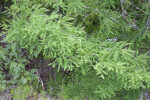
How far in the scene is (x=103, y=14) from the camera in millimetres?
3213

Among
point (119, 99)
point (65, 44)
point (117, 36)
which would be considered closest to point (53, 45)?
point (65, 44)

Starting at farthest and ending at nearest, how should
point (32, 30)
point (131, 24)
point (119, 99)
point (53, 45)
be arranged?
point (119, 99) < point (131, 24) < point (53, 45) < point (32, 30)

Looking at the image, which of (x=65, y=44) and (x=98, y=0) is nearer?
(x=65, y=44)

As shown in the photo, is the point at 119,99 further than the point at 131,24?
Yes

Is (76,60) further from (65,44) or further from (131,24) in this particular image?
(131,24)

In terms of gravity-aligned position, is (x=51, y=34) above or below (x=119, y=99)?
above

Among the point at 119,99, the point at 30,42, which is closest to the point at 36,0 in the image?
the point at 30,42

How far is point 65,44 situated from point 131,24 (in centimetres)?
168

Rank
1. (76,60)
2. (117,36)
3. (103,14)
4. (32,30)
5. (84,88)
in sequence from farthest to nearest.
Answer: (84,88)
(117,36)
(103,14)
(76,60)
(32,30)

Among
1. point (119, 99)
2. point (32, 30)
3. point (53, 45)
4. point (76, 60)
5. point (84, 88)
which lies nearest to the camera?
Result: point (32, 30)

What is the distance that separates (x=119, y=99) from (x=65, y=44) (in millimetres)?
2658

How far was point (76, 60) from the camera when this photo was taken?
9.14ft

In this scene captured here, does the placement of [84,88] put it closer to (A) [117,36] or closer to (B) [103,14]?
(A) [117,36]

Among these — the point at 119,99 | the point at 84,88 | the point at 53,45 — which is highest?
the point at 53,45
